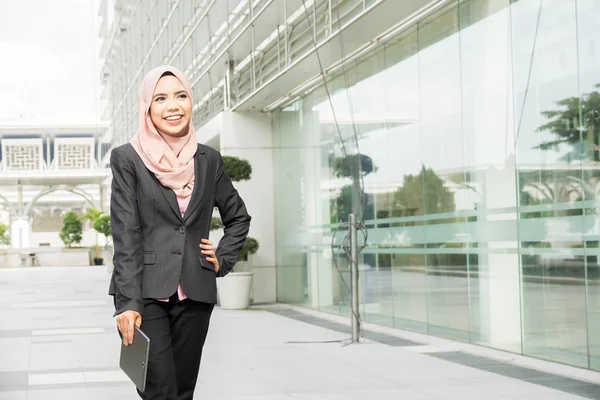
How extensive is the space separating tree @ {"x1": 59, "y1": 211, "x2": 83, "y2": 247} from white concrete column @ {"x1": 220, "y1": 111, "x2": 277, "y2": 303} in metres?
32.9

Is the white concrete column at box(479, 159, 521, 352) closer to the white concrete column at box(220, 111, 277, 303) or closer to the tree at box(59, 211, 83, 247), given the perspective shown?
the white concrete column at box(220, 111, 277, 303)

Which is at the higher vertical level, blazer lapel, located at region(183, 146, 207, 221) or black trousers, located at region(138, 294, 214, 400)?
blazer lapel, located at region(183, 146, 207, 221)

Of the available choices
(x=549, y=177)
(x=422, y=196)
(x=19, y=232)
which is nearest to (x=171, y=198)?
(x=549, y=177)

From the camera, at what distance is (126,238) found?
289 centimetres

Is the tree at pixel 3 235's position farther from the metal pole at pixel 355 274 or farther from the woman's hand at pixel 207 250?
the woman's hand at pixel 207 250

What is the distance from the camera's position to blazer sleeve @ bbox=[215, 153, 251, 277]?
316 cm

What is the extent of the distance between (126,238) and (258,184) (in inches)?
496

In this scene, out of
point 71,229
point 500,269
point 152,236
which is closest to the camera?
point 152,236

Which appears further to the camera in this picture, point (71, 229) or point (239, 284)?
point (71, 229)

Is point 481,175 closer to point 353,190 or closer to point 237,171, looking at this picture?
point 353,190

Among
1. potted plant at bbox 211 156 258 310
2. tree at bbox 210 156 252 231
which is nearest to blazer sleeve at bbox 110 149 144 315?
tree at bbox 210 156 252 231

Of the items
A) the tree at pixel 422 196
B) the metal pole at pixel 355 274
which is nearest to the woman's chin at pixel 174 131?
Result: the metal pole at pixel 355 274

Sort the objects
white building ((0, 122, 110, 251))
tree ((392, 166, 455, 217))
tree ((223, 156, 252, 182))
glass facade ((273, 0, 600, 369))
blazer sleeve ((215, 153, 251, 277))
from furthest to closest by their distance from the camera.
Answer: white building ((0, 122, 110, 251)) < tree ((223, 156, 252, 182)) < tree ((392, 166, 455, 217)) < glass facade ((273, 0, 600, 369)) < blazer sleeve ((215, 153, 251, 277))

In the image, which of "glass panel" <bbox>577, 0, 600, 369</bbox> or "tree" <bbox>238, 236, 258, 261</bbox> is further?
"tree" <bbox>238, 236, 258, 261</bbox>
